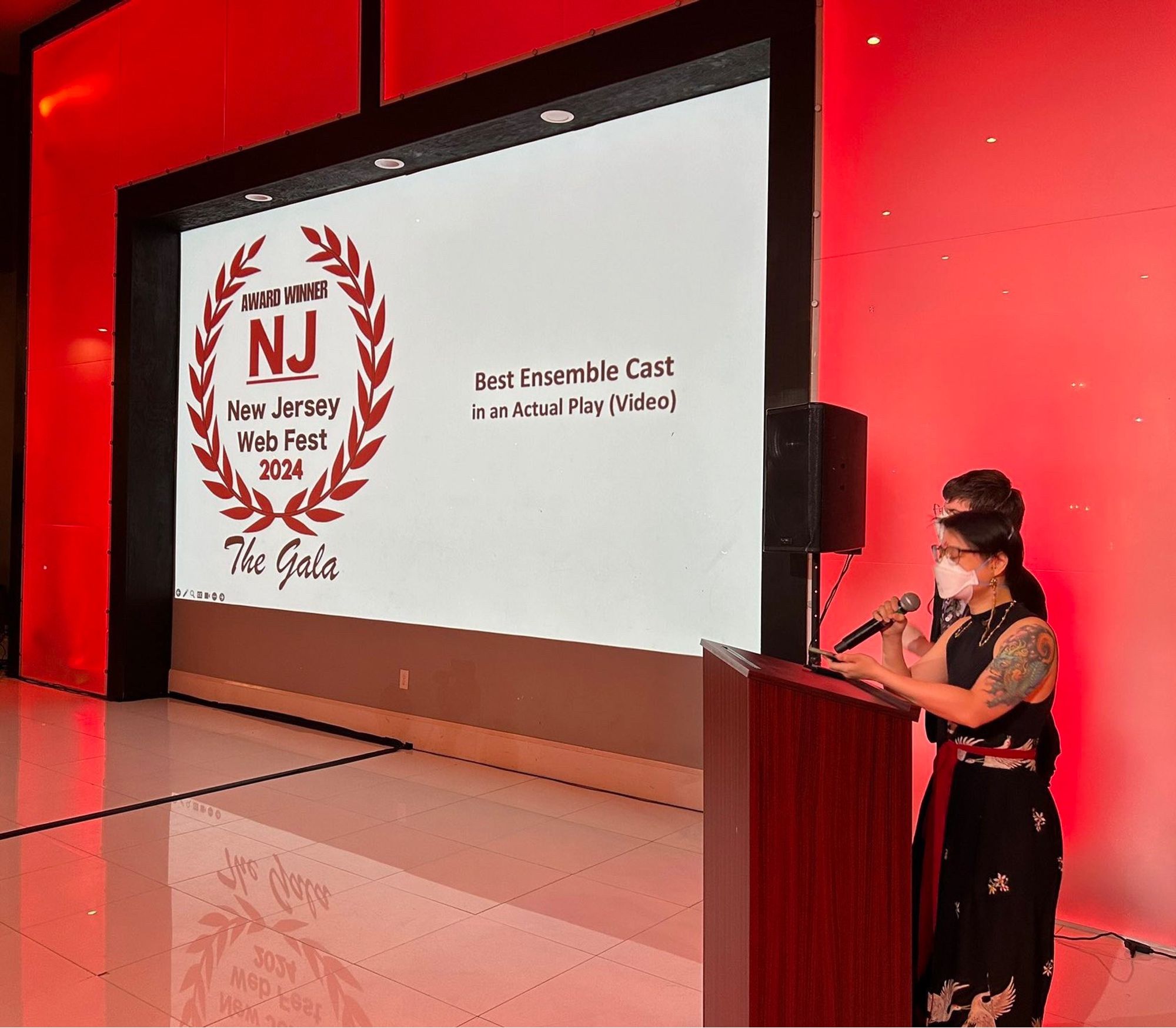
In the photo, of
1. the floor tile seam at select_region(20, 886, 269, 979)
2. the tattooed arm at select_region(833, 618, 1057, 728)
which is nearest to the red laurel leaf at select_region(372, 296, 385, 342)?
the floor tile seam at select_region(20, 886, 269, 979)

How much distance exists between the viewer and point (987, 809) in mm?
2371

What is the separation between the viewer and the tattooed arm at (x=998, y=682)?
229 cm

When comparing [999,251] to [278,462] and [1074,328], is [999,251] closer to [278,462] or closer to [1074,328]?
[1074,328]

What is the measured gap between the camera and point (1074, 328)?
137 inches

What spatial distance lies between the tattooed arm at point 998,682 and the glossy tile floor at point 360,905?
115 cm

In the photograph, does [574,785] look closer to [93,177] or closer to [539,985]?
[539,985]

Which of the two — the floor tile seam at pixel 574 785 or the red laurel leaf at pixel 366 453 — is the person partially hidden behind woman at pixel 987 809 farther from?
the red laurel leaf at pixel 366 453

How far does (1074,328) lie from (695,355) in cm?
170

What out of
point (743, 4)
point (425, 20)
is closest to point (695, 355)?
point (743, 4)

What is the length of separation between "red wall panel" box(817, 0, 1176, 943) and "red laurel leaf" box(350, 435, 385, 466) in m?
2.99

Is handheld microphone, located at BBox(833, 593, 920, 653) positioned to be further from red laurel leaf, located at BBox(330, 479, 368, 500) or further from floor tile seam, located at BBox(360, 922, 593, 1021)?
red laurel leaf, located at BBox(330, 479, 368, 500)

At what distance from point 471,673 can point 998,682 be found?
3.64 metres

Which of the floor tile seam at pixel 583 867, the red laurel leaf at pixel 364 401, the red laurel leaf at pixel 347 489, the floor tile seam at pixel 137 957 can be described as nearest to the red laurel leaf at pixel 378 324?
the red laurel leaf at pixel 364 401

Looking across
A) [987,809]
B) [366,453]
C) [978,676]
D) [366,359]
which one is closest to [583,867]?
[987,809]
